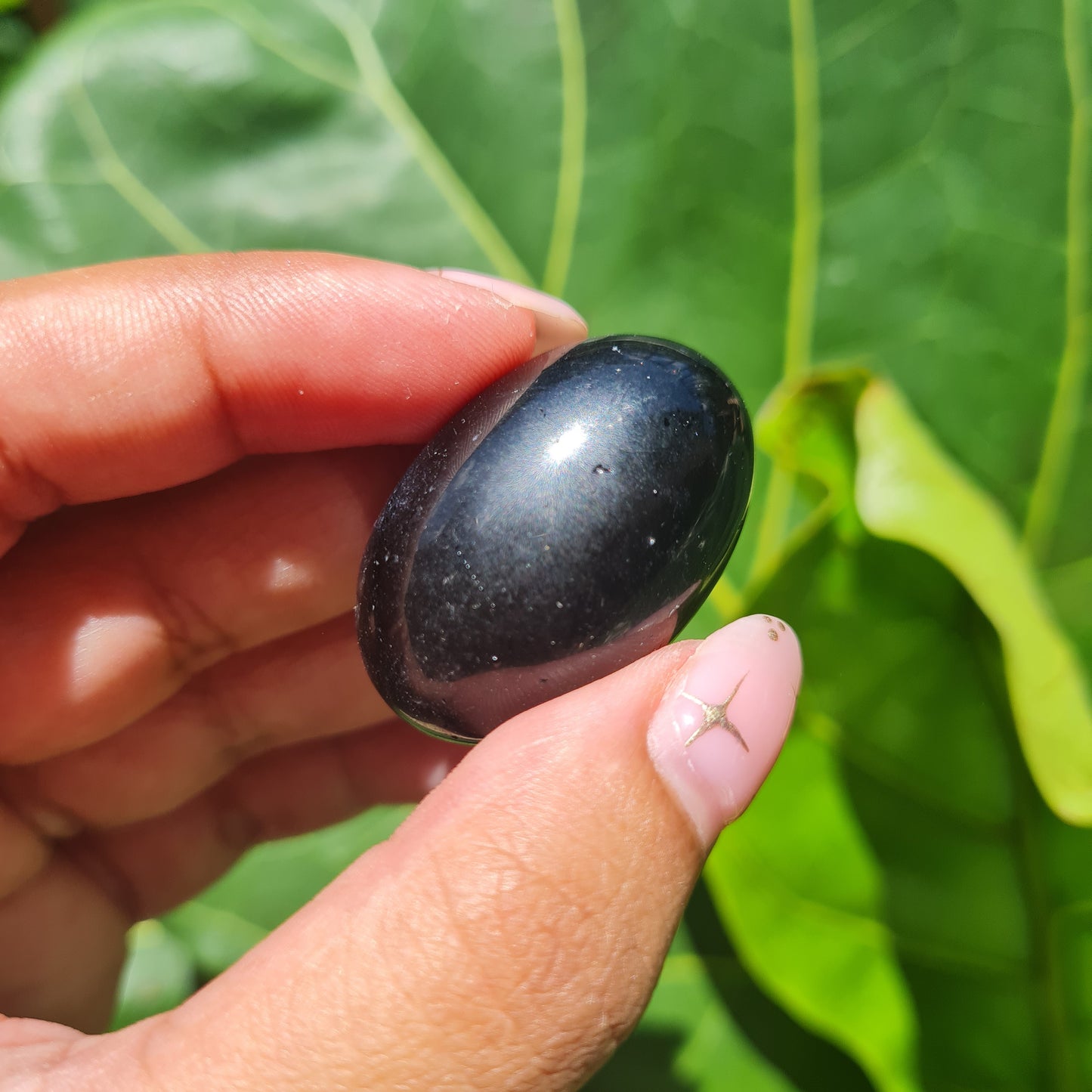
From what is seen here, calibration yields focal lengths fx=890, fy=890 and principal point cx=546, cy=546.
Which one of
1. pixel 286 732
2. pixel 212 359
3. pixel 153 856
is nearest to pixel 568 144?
pixel 212 359

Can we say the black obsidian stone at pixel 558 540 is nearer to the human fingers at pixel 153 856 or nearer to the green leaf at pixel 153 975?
the human fingers at pixel 153 856

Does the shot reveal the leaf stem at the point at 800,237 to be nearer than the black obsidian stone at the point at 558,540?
No

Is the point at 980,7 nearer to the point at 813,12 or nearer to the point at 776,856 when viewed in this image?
the point at 813,12

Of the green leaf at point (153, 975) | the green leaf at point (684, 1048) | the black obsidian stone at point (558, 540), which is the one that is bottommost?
the green leaf at point (153, 975)

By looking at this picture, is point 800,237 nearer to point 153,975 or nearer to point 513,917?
point 513,917

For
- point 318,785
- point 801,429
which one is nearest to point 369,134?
point 801,429

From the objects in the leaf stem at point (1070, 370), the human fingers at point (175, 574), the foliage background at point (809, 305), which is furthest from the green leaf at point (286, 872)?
the leaf stem at point (1070, 370)
